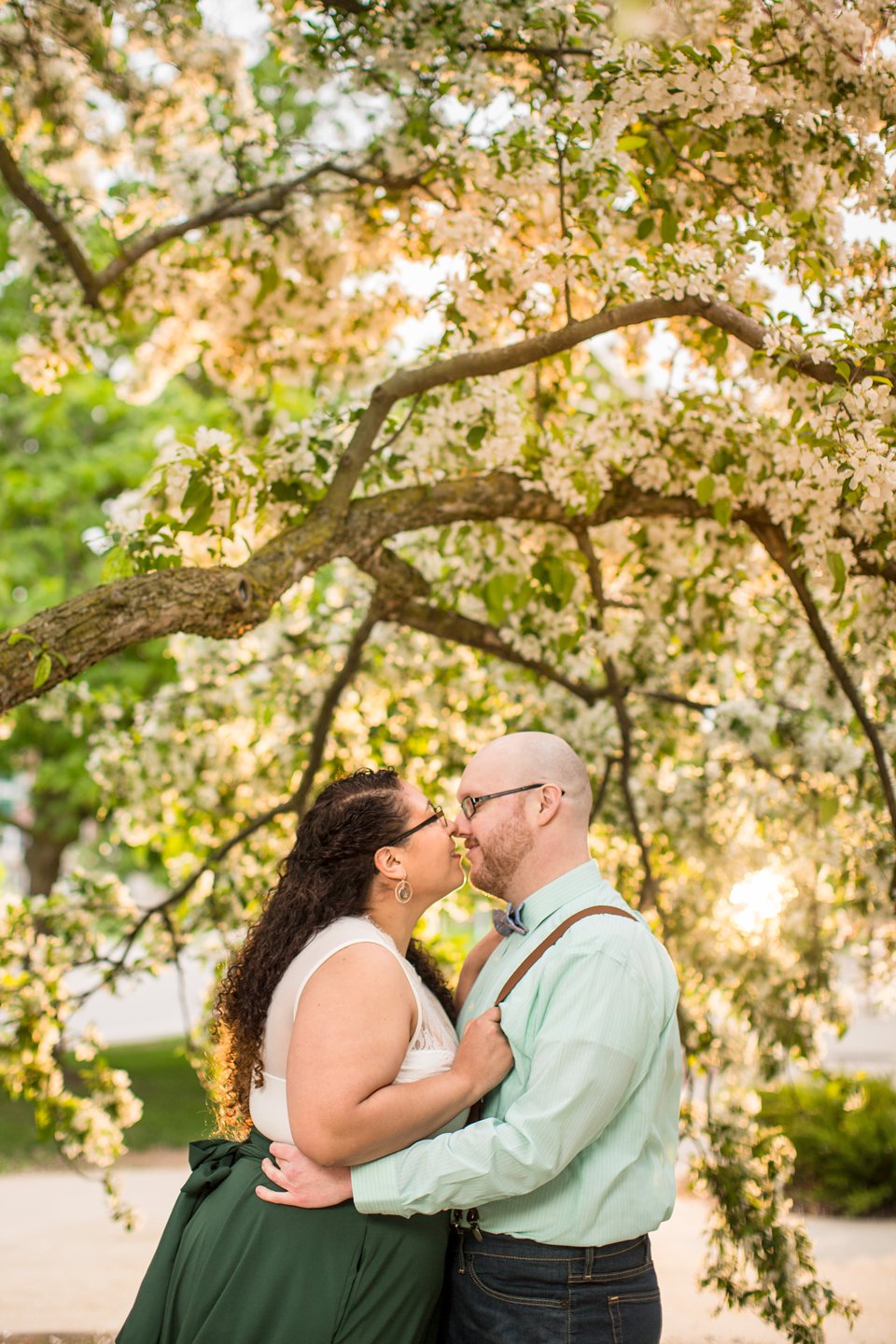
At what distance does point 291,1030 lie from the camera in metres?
2.62

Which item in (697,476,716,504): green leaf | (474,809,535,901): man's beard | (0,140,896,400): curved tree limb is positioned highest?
(0,140,896,400): curved tree limb

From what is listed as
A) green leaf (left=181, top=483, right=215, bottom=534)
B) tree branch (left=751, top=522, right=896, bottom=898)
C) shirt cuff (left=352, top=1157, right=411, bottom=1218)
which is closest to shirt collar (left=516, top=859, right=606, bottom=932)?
shirt cuff (left=352, top=1157, right=411, bottom=1218)

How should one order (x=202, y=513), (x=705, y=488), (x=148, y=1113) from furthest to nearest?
(x=148, y=1113), (x=705, y=488), (x=202, y=513)

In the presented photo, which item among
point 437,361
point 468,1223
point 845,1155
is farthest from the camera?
point 845,1155

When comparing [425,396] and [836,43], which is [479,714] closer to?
[425,396]

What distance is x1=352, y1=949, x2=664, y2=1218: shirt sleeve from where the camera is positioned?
7.64 ft

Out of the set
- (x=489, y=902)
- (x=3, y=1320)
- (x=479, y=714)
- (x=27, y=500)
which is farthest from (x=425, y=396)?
(x=27, y=500)

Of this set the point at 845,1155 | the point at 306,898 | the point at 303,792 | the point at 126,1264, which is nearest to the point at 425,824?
the point at 306,898

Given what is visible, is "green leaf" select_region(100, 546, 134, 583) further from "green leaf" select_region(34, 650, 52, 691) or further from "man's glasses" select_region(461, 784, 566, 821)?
"man's glasses" select_region(461, 784, 566, 821)

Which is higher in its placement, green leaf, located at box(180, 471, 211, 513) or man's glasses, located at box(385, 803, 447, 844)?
green leaf, located at box(180, 471, 211, 513)

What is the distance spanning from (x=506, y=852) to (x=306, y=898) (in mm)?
508

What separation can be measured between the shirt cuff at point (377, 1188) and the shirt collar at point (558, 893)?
25.1 inches

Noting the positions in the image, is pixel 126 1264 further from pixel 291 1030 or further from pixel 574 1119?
pixel 574 1119

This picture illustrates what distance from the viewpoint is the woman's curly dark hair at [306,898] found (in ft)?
9.27
